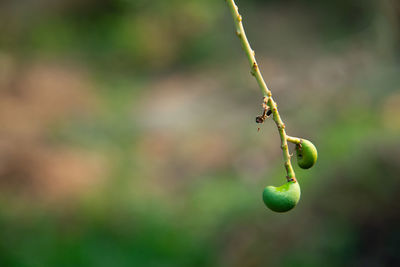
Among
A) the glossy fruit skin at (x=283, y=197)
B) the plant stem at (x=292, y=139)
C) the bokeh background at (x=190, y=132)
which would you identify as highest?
the bokeh background at (x=190, y=132)

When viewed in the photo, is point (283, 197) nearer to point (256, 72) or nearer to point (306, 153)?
point (306, 153)

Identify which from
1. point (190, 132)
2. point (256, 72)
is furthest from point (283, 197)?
point (190, 132)

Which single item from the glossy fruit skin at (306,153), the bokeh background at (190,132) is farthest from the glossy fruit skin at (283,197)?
the bokeh background at (190,132)

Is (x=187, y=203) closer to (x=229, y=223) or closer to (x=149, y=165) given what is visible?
(x=229, y=223)

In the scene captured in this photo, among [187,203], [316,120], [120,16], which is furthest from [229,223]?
[120,16]

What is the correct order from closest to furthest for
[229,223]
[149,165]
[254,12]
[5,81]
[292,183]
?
1. [292,183]
2. [229,223]
3. [149,165]
4. [5,81]
5. [254,12]

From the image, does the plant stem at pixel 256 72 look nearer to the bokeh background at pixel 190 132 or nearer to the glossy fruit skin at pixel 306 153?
the glossy fruit skin at pixel 306 153
